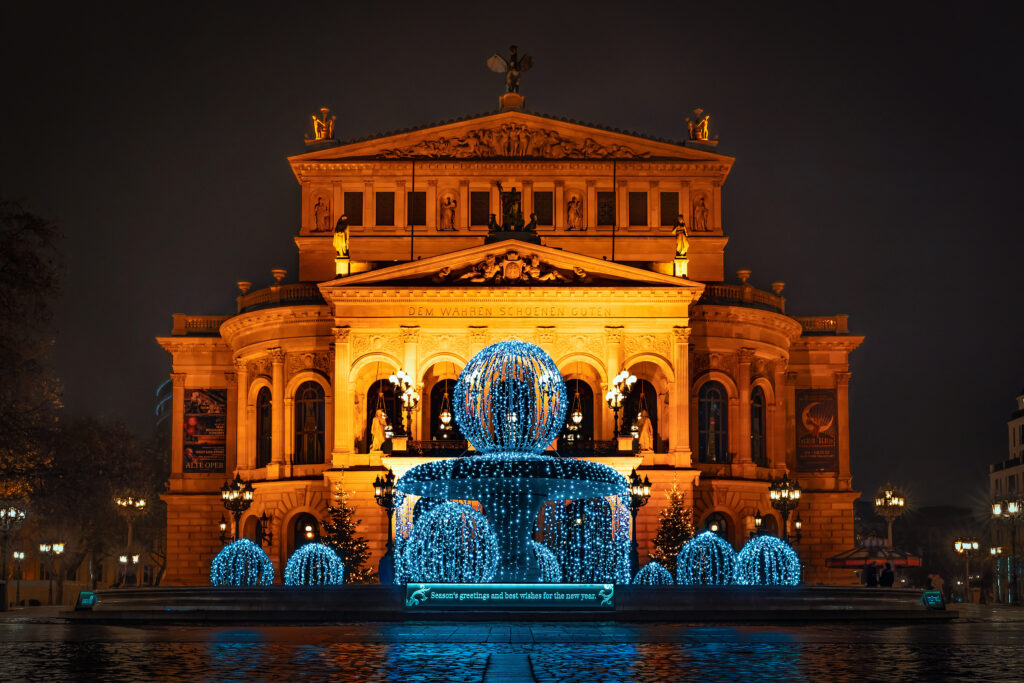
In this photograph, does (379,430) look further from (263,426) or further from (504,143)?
(504,143)

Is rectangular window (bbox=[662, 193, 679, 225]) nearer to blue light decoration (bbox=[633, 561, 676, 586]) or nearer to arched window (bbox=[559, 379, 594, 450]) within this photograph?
arched window (bbox=[559, 379, 594, 450])

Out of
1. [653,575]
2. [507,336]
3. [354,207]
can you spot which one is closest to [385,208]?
[354,207]

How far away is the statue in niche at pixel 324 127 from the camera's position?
68.9 m

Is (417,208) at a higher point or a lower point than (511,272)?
higher

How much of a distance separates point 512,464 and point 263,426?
3542cm

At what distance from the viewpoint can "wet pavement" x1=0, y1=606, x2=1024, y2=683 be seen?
16938 mm

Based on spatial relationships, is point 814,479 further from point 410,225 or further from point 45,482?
point 45,482

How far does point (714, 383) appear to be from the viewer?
6347 centimetres

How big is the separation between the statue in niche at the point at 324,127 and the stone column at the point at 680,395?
64.8ft

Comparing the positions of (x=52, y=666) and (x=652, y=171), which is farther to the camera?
(x=652, y=171)

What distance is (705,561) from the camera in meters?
55.1

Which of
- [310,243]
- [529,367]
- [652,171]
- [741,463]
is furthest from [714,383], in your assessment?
[529,367]

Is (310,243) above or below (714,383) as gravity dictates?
above

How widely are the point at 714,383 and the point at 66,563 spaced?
1362 inches
